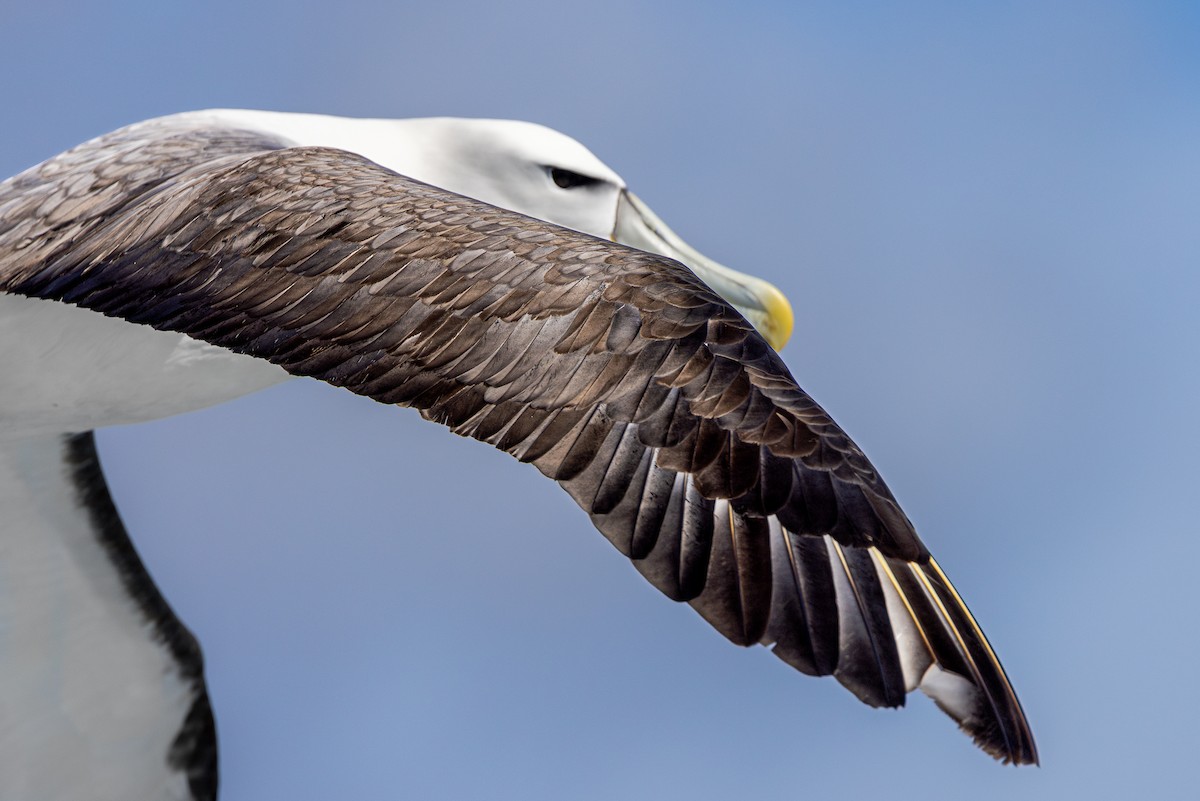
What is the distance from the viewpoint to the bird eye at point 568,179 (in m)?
8.70

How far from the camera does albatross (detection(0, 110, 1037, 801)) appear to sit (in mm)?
4230

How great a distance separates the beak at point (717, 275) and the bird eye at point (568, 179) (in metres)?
0.35

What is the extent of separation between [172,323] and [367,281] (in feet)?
2.41

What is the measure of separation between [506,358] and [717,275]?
13.9ft

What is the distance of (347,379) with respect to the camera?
4.62 m

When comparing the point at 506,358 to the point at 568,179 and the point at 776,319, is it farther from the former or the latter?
the point at 568,179

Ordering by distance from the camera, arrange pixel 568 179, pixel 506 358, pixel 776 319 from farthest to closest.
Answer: pixel 568 179
pixel 776 319
pixel 506 358

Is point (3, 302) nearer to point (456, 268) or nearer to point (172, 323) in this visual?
point (172, 323)

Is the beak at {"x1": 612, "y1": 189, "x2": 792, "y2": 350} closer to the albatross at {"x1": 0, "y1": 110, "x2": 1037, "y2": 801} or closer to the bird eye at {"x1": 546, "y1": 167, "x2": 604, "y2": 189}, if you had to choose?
the bird eye at {"x1": 546, "y1": 167, "x2": 604, "y2": 189}

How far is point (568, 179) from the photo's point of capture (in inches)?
346

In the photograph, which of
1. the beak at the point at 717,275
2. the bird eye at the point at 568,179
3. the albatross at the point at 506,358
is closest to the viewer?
the albatross at the point at 506,358

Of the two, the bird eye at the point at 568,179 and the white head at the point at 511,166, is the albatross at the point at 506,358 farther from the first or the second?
the bird eye at the point at 568,179

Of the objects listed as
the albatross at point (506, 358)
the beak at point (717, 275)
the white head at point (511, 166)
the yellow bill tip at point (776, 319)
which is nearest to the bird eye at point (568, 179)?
the white head at point (511, 166)

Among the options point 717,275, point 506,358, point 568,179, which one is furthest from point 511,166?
point 506,358
